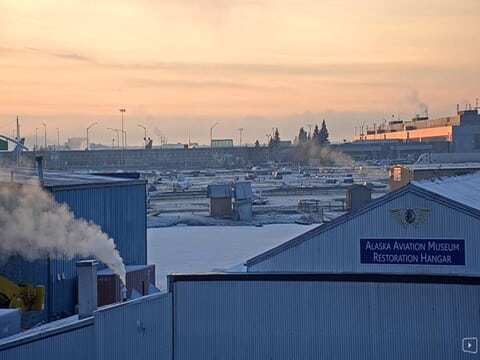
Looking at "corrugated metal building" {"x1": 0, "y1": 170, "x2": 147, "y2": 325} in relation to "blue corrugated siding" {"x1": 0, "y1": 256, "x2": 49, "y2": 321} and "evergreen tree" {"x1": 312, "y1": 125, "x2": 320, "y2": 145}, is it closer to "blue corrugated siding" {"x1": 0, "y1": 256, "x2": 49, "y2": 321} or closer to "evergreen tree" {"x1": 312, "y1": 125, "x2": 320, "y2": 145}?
"blue corrugated siding" {"x1": 0, "y1": 256, "x2": 49, "y2": 321}

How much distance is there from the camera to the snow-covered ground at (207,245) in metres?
29.6

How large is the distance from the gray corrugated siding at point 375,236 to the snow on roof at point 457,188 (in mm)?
646

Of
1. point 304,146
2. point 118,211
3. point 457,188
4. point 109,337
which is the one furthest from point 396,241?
point 304,146

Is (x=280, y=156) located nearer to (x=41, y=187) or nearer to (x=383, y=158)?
(x=383, y=158)

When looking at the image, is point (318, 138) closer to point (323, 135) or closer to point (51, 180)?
point (323, 135)

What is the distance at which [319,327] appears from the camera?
14.8m

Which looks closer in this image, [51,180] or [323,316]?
[323,316]

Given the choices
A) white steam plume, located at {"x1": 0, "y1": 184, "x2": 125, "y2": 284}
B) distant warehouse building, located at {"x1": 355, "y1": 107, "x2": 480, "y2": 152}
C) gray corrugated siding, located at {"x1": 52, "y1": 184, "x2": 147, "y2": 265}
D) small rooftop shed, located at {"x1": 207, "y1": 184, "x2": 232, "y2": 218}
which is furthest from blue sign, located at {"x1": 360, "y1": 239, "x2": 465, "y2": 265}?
distant warehouse building, located at {"x1": 355, "y1": 107, "x2": 480, "y2": 152}

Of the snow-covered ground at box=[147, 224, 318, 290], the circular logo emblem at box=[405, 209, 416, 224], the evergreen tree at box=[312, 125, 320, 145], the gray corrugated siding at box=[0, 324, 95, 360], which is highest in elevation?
the evergreen tree at box=[312, 125, 320, 145]

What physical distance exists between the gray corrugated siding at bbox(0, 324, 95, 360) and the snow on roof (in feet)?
25.6

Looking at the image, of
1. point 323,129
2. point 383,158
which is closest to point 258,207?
point 383,158

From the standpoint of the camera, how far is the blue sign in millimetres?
17094

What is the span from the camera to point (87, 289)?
611 inches

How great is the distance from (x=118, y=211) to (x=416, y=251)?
34.0 ft
